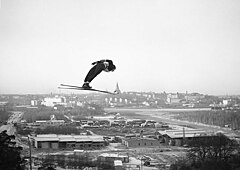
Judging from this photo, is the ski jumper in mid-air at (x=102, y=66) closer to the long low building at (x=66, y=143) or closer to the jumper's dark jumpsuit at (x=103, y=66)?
the jumper's dark jumpsuit at (x=103, y=66)

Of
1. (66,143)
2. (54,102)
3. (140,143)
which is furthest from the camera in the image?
(54,102)

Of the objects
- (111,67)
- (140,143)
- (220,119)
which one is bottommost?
(140,143)

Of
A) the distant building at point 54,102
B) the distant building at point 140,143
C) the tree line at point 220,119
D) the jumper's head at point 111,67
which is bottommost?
the distant building at point 140,143

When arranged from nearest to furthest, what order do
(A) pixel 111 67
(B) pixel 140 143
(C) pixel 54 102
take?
1. (A) pixel 111 67
2. (B) pixel 140 143
3. (C) pixel 54 102

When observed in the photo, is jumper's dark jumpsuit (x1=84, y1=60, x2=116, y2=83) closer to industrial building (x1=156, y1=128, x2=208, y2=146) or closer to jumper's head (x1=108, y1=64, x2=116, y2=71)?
jumper's head (x1=108, y1=64, x2=116, y2=71)

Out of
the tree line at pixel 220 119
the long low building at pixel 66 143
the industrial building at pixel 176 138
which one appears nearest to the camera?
the long low building at pixel 66 143

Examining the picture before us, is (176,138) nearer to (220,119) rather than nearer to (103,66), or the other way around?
(220,119)

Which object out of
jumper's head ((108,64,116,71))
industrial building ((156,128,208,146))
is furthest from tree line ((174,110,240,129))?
jumper's head ((108,64,116,71))

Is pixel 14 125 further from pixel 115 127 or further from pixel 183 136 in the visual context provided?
pixel 183 136

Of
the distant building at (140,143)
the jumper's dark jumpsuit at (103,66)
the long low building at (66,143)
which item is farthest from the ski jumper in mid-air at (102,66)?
the distant building at (140,143)

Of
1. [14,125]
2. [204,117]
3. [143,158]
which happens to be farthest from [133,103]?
[143,158]

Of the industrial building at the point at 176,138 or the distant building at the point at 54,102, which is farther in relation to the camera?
the distant building at the point at 54,102

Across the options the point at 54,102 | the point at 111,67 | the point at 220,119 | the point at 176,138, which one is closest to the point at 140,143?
the point at 176,138

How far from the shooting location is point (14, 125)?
10.2 metres
